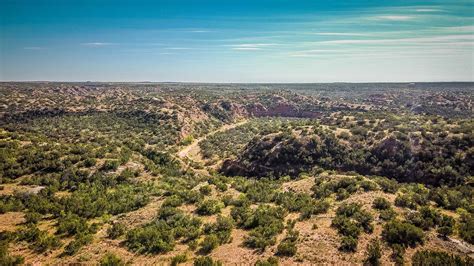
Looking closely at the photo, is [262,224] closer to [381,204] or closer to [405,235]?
[405,235]

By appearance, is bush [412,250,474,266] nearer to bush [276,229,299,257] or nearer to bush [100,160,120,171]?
bush [276,229,299,257]

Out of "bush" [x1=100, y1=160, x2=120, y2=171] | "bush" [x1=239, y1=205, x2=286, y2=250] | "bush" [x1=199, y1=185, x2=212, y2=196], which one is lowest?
"bush" [x1=199, y1=185, x2=212, y2=196]

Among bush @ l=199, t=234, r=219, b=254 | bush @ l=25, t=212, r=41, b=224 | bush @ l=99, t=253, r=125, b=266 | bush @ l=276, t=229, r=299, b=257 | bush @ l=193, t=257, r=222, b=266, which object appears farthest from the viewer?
bush @ l=25, t=212, r=41, b=224

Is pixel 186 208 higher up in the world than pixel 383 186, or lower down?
lower down

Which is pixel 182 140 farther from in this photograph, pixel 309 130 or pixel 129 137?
pixel 309 130

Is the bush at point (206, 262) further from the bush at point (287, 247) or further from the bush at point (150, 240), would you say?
the bush at point (287, 247)

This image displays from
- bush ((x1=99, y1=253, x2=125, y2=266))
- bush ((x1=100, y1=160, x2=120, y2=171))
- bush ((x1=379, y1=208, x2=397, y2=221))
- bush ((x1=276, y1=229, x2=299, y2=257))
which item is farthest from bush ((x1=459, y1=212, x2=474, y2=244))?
bush ((x1=100, y1=160, x2=120, y2=171))

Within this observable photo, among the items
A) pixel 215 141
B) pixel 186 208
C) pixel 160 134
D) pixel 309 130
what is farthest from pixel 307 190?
pixel 160 134
